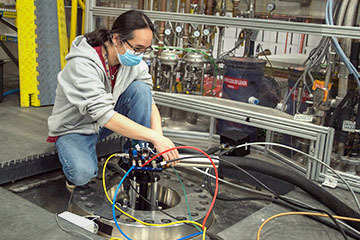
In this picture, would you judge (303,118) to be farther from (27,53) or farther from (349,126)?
(27,53)

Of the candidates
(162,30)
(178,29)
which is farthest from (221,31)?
(162,30)

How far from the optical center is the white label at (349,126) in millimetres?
2148

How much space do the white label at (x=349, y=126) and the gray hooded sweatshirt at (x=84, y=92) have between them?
3.83ft

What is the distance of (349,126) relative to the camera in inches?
85.0

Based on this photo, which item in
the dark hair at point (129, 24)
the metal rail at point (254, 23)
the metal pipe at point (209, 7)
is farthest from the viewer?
the metal pipe at point (209, 7)

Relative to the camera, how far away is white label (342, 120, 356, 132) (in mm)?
2148

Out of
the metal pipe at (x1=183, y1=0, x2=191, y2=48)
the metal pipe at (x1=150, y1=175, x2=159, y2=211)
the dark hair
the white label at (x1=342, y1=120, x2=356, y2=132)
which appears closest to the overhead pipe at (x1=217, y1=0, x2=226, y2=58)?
the metal pipe at (x1=183, y1=0, x2=191, y2=48)

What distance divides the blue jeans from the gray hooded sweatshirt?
0.04 meters

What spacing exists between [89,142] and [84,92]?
0.35 m

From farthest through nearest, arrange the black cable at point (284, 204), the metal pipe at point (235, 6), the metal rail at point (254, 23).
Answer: the metal pipe at point (235, 6) < the metal rail at point (254, 23) < the black cable at point (284, 204)

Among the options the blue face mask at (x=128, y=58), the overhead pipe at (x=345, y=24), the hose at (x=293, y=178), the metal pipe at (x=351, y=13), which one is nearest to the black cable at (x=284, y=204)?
the hose at (x=293, y=178)

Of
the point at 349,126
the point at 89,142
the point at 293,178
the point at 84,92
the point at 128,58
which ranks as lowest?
the point at 293,178

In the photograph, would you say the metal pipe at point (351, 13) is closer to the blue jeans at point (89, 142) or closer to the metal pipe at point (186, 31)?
the metal pipe at point (186, 31)

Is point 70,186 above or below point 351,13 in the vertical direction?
below
